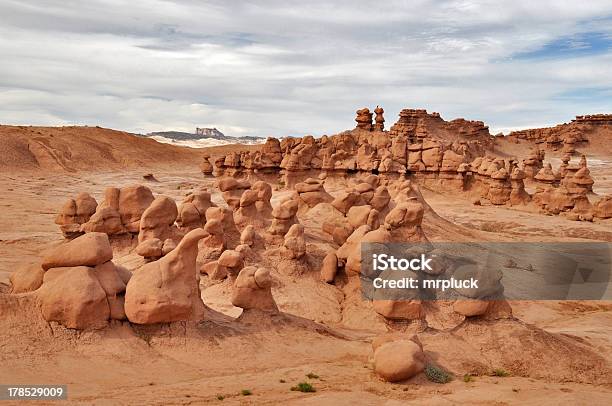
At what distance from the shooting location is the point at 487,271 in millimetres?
11992

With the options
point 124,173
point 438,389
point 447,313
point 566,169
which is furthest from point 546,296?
point 124,173

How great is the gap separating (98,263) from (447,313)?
9.79 metres

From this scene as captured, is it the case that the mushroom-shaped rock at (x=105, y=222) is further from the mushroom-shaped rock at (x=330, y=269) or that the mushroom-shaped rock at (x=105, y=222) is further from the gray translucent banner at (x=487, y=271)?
the gray translucent banner at (x=487, y=271)

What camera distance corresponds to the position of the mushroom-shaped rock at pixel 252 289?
460 inches

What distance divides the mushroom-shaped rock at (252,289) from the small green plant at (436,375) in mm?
3962

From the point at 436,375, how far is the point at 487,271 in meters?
3.22

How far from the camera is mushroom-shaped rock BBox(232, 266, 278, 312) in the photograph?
1169cm

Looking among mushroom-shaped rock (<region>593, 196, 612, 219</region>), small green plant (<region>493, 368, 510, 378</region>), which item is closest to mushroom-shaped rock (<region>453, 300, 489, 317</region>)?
small green plant (<region>493, 368, 510, 378</region>)

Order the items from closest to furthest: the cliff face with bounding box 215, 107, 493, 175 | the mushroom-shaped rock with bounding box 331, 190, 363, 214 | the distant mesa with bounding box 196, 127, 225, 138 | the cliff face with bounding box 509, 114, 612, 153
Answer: the mushroom-shaped rock with bounding box 331, 190, 363, 214
the cliff face with bounding box 215, 107, 493, 175
the cliff face with bounding box 509, 114, 612, 153
the distant mesa with bounding box 196, 127, 225, 138

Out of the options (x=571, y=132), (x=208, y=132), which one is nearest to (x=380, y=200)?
(x=571, y=132)

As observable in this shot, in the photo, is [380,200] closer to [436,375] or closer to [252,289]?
[252,289]

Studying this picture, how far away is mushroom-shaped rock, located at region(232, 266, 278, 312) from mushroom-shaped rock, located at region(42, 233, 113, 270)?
118 inches

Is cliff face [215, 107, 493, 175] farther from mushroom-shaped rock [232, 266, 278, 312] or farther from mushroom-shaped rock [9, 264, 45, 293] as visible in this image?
mushroom-shaped rock [9, 264, 45, 293]

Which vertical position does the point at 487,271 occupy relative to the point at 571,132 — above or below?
below
